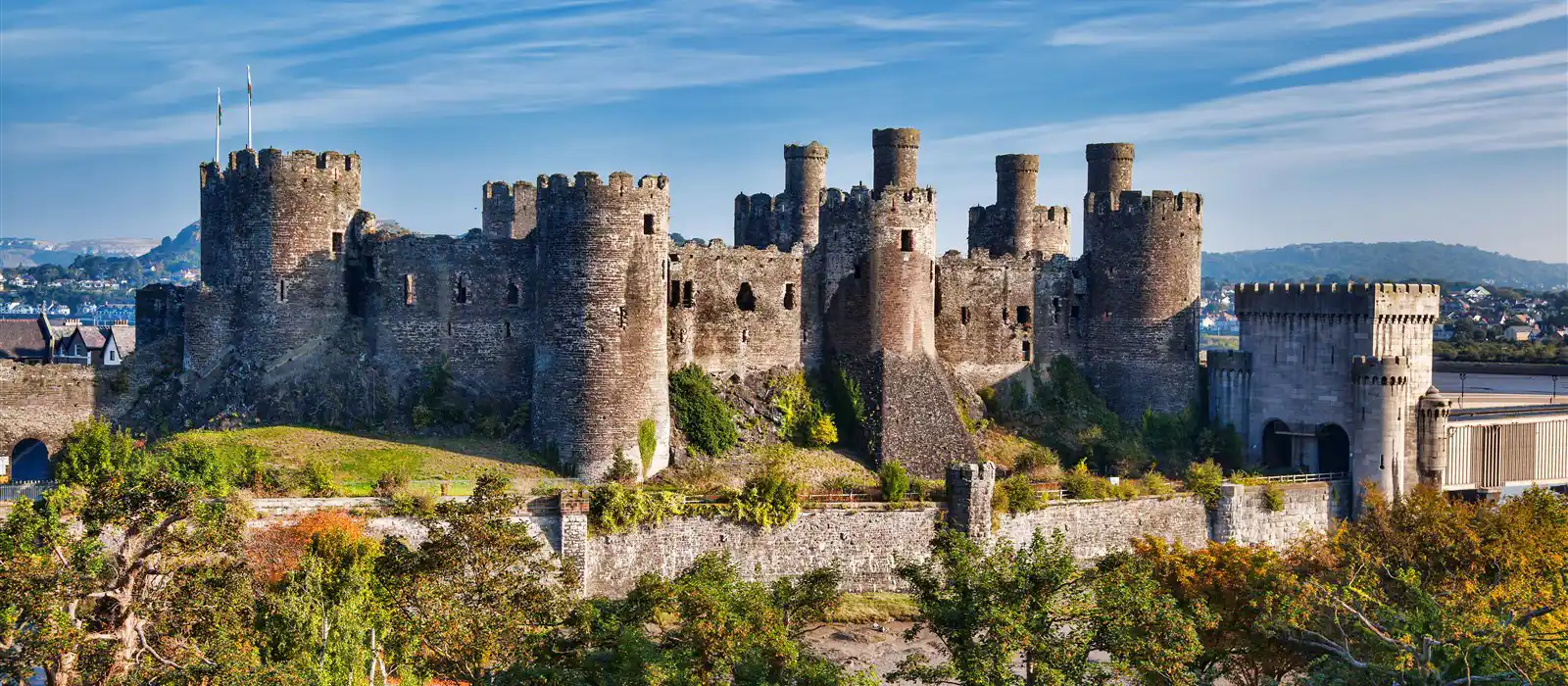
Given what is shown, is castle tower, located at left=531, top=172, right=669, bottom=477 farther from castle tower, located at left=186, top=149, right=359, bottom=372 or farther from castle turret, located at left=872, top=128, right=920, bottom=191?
castle turret, located at left=872, top=128, right=920, bottom=191

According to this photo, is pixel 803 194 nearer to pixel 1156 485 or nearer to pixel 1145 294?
pixel 1145 294

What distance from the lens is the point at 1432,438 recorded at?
53062mm

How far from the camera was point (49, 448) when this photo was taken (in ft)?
164

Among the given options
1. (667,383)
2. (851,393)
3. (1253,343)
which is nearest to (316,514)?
(667,383)

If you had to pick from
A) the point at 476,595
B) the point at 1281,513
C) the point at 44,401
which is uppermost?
the point at 44,401

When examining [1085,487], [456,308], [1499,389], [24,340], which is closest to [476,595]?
[456,308]

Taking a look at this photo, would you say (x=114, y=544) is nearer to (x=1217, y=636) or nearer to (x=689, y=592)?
(x=689, y=592)

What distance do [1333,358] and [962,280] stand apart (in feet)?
40.9

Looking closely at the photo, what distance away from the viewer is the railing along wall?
5459cm

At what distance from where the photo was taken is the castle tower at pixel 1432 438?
52969 mm

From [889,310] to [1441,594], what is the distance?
20.2 meters

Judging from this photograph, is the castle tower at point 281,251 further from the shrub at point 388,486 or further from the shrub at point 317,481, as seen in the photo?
the shrub at point 388,486

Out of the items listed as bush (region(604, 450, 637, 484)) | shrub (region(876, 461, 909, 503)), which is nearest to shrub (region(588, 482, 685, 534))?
bush (region(604, 450, 637, 484))

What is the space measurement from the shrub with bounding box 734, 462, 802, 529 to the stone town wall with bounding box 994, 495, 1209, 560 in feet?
20.4
